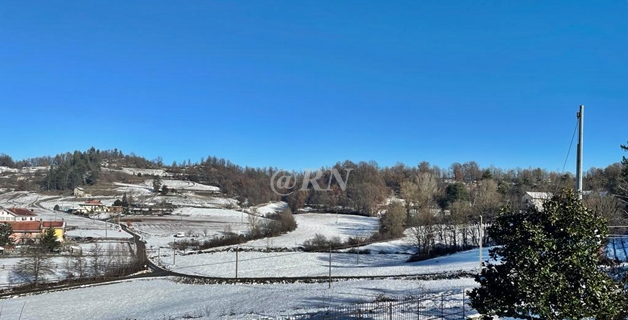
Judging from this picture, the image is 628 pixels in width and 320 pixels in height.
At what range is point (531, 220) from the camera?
9.82 meters

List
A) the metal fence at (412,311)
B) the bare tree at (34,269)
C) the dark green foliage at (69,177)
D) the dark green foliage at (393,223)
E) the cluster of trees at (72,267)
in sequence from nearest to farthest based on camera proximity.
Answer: the metal fence at (412,311)
the bare tree at (34,269)
the cluster of trees at (72,267)
the dark green foliage at (393,223)
the dark green foliage at (69,177)

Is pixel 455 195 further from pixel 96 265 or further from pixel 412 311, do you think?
pixel 412 311

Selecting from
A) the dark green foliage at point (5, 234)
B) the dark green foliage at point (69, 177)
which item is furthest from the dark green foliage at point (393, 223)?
the dark green foliage at point (69, 177)

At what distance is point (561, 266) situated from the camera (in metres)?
9.22

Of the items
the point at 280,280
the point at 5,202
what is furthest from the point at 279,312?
the point at 5,202

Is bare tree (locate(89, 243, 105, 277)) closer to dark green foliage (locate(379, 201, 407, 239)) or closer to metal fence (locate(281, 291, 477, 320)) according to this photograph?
metal fence (locate(281, 291, 477, 320))

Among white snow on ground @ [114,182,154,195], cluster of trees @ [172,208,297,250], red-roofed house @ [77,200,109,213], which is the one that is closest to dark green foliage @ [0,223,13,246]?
cluster of trees @ [172,208,297,250]

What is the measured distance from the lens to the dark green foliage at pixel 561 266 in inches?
360

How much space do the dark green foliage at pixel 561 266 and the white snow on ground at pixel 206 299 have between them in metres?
11.9

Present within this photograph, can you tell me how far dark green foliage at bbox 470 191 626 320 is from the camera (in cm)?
915

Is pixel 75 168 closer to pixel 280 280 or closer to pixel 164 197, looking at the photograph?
pixel 164 197

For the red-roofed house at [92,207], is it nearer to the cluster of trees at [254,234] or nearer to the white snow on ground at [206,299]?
the cluster of trees at [254,234]

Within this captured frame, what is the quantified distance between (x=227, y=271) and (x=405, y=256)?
24.2 m

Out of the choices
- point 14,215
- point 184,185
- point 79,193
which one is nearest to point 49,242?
point 14,215
